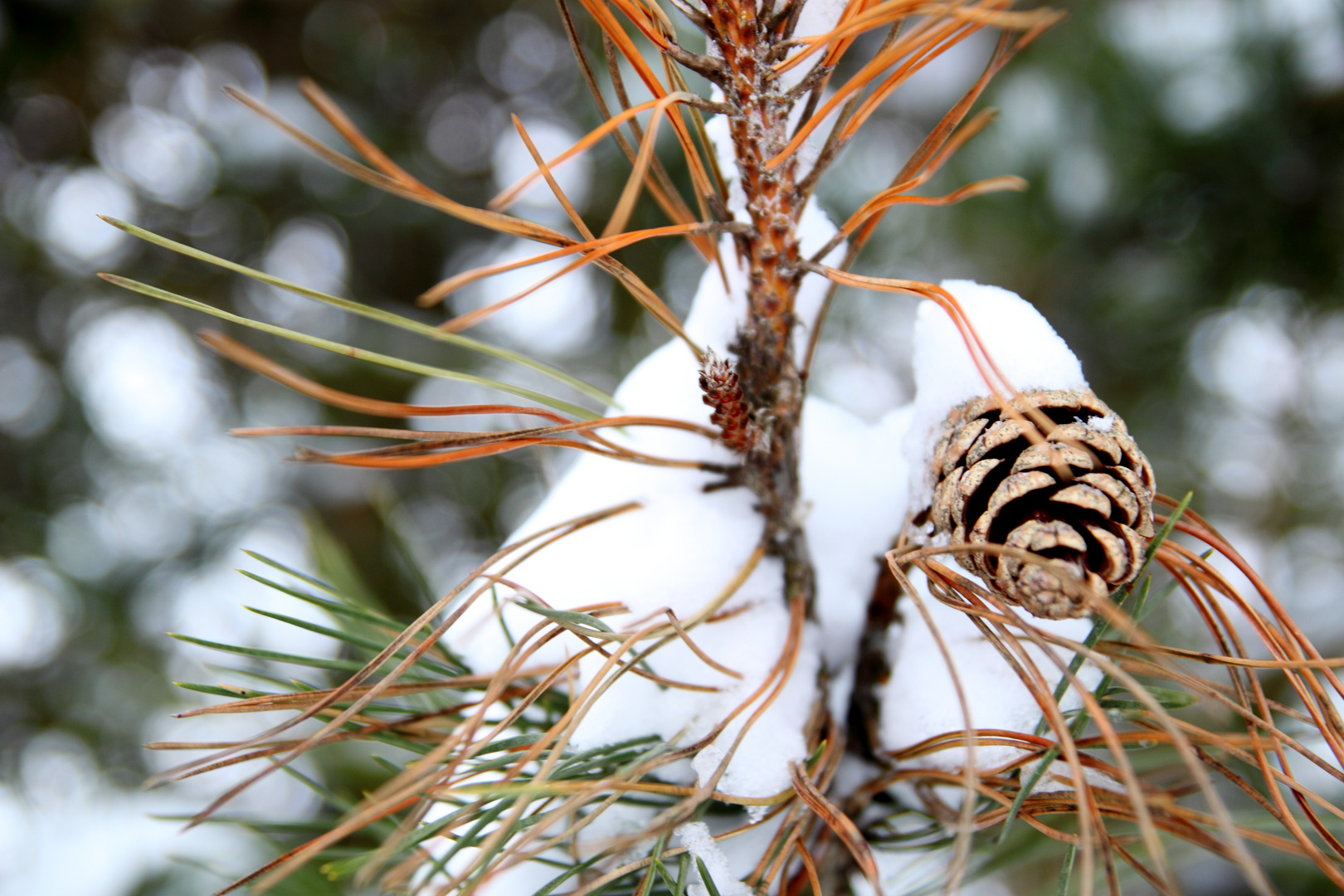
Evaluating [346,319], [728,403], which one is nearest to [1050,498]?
[728,403]

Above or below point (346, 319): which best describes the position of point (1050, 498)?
below

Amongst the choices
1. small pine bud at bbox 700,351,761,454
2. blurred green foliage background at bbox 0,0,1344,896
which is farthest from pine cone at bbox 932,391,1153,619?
blurred green foliage background at bbox 0,0,1344,896

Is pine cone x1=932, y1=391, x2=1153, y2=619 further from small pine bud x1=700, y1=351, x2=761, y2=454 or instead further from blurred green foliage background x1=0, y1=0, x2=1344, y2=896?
blurred green foliage background x1=0, y1=0, x2=1344, y2=896

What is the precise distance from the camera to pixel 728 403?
0.33 metres

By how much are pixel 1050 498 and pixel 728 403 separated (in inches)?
5.3

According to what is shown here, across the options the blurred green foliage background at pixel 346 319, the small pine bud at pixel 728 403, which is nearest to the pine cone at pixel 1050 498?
the small pine bud at pixel 728 403

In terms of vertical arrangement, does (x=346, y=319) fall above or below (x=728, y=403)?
above

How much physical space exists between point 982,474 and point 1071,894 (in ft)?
1.83

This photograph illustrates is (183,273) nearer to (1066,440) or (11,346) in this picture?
(11,346)

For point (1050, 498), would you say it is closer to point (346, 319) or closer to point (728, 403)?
point (728, 403)

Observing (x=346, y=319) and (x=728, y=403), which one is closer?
(x=728, y=403)

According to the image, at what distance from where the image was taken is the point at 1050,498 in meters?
0.29

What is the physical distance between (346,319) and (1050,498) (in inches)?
56.8

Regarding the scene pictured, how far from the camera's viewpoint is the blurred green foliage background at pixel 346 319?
903 mm
